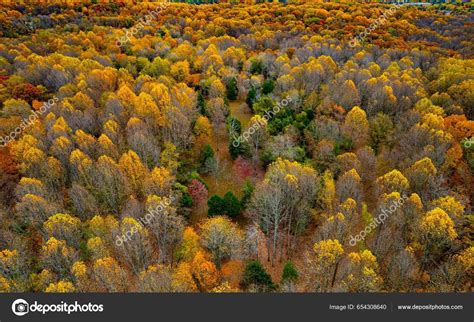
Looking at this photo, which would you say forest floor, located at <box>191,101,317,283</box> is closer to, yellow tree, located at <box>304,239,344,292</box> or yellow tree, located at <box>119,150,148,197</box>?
yellow tree, located at <box>304,239,344,292</box>

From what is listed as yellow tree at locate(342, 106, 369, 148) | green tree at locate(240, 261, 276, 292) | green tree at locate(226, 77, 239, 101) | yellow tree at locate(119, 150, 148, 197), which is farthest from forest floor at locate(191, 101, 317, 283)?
yellow tree at locate(342, 106, 369, 148)

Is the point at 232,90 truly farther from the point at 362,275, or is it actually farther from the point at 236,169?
the point at 362,275

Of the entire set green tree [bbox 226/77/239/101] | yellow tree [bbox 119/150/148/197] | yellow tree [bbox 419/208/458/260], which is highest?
green tree [bbox 226/77/239/101]

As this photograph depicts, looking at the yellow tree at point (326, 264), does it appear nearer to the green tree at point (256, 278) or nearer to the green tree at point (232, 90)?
the green tree at point (256, 278)

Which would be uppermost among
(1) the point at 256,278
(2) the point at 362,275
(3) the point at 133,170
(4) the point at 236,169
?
(3) the point at 133,170

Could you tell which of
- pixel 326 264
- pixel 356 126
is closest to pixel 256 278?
pixel 326 264

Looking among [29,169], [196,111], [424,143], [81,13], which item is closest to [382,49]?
→ [424,143]

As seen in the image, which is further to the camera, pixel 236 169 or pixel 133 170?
pixel 236 169

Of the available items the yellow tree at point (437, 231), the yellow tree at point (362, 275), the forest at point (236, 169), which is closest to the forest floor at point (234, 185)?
the forest at point (236, 169)

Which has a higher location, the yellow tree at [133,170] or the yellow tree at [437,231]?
the yellow tree at [133,170]
